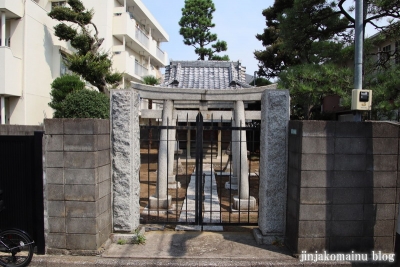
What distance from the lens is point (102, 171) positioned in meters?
4.61

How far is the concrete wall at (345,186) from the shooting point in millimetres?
4328

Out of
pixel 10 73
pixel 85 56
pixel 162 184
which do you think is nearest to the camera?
pixel 162 184

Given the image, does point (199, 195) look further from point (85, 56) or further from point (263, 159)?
point (85, 56)

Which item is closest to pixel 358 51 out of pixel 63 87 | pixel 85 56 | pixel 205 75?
pixel 205 75

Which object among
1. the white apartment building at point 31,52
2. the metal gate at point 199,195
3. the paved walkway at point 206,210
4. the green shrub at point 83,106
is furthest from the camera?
the white apartment building at point 31,52

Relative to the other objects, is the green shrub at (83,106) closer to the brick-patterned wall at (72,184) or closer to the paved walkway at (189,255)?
the brick-patterned wall at (72,184)

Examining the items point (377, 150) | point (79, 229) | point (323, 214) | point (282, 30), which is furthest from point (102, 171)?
point (282, 30)

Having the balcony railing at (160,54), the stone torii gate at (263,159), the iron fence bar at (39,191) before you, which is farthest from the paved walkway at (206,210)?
the balcony railing at (160,54)

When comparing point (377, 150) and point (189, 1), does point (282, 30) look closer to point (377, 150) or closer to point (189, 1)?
point (377, 150)

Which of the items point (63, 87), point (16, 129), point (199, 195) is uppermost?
point (63, 87)

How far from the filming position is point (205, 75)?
10.0 m

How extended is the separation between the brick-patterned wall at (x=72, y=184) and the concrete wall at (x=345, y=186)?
3032 mm

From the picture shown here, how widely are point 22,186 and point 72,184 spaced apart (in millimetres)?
729

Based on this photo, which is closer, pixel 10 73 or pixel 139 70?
pixel 10 73
